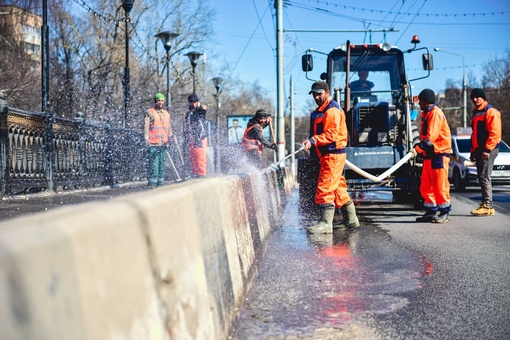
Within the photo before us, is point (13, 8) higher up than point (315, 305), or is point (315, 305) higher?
point (13, 8)

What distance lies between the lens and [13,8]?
31.2 metres

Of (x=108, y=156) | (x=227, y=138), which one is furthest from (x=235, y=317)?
(x=227, y=138)

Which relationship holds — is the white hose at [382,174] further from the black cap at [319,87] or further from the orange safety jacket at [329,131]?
the black cap at [319,87]

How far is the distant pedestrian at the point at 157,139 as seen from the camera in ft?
42.0

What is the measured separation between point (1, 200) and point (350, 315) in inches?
284

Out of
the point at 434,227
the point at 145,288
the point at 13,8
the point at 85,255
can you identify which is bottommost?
the point at 434,227

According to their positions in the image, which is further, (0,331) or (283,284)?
(283,284)

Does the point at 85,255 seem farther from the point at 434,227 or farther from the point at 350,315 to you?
the point at 434,227

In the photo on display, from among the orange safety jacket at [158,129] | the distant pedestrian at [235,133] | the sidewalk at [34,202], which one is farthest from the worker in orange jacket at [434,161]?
the distant pedestrian at [235,133]

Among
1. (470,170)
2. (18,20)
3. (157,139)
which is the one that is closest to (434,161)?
(157,139)

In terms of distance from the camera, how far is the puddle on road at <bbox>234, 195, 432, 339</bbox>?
3.61 meters

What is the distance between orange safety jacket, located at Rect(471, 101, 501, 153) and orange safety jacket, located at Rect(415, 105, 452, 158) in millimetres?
1475

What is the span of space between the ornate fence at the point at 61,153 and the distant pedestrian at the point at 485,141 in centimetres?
721

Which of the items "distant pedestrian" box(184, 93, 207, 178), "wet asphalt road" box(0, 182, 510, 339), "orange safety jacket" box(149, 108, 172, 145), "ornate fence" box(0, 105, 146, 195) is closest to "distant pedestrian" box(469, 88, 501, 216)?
"wet asphalt road" box(0, 182, 510, 339)
